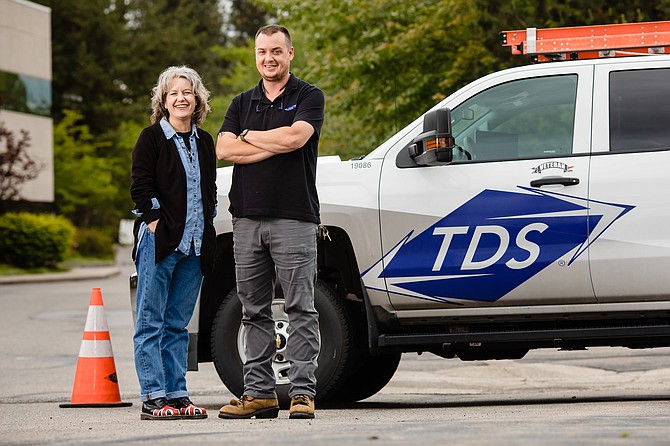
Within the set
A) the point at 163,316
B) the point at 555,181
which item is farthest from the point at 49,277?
the point at 555,181

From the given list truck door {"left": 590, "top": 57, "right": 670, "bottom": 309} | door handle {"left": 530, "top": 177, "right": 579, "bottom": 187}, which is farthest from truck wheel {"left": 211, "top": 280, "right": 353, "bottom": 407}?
truck door {"left": 590, "top": 57, "right": 670, "bottom": 309}

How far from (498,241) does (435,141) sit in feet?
2.28

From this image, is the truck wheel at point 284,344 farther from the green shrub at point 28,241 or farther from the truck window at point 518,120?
the green shrub at point 28,241

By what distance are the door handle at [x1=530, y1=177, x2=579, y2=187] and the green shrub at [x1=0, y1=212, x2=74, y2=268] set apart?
33366 mm

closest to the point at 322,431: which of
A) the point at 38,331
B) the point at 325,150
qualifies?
the point at 38,331

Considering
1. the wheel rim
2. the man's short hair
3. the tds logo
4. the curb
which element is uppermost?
the man's short hair

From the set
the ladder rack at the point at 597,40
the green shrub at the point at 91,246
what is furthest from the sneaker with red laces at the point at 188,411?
the green shrub at the point at 91,246

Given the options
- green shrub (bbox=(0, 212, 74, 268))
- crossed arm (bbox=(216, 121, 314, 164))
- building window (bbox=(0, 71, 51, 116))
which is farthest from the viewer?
building window (bbox=(0, 71, 51, 116))

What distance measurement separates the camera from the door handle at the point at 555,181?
7.59 m

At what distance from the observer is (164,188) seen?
7.31 meters

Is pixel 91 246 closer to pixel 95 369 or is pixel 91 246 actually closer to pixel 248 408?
pixel 95 369

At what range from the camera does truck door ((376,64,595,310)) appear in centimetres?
762

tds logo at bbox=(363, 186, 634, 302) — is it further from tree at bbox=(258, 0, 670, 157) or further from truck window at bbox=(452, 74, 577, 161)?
tree at bbox=(258, 0, 670, 157)

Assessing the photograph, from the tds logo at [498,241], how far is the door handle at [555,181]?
0.05 metres
